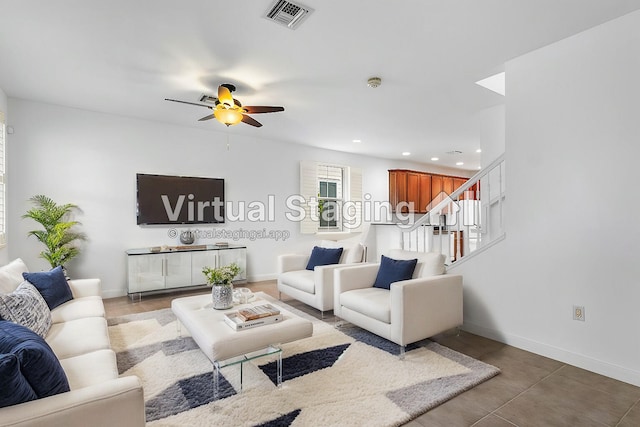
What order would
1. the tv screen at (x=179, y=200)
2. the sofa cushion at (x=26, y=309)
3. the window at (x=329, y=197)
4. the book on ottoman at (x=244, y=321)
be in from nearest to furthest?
the sofa cushion at (x=26, y=309), the book on ottoman at (x=244, y=321), the tv screen at (x=179, y=200), the window at (x=329, y=197)

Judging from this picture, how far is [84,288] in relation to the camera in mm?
3150

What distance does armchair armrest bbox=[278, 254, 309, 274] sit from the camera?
4.47 m

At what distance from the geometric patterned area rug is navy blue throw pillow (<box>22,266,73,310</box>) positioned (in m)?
0.62

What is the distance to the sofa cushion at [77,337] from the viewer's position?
6.37ft

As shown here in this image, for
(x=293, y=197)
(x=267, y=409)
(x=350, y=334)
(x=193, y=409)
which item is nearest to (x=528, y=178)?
(x=350, y=334)

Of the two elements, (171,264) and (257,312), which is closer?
(257,312)

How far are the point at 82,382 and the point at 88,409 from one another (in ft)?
1.61

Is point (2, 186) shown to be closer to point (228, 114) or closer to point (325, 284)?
point (228, 114)

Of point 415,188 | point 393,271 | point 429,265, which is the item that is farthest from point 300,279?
point 415,188

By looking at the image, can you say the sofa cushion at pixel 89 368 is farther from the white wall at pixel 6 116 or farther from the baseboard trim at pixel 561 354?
the baseboard trim at pixel 561 354

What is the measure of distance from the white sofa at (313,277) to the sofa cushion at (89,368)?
7.12 feet

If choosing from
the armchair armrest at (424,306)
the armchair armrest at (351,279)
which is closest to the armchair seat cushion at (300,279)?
the armchair armrest at (351,279)

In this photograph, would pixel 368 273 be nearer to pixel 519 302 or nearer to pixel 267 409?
pixel 519 302

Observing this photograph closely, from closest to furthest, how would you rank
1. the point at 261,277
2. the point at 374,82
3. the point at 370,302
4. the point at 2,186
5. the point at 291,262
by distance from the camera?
the point at 370,302
the point at 374,82
the point at 2,186
the point at 291,262
the point at 261,277
